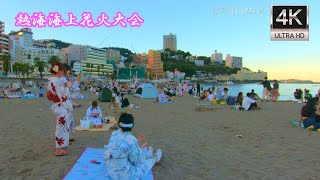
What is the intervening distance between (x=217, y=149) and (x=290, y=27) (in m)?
5.83

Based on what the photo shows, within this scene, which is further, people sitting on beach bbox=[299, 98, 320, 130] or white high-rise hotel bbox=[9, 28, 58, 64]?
white high-rise hotel bbox=[9, 28, 58, 64]

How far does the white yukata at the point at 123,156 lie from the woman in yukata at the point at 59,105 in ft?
6.48

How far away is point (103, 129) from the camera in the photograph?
844 cm

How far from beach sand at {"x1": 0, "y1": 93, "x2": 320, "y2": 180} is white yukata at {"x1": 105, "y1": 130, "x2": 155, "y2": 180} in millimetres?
894

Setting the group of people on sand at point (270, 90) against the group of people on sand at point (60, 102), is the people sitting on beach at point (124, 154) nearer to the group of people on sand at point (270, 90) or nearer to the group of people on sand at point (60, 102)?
the group of people on sand at point (60, 102)

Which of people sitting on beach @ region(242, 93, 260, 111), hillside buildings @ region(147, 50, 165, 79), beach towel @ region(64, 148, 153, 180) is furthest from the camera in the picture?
hillside buildings @ region(147, 50, 165, 79)

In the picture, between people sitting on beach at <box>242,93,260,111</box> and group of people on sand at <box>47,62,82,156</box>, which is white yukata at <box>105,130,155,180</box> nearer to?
group of people on sand at <box>47,62,82,156</box>

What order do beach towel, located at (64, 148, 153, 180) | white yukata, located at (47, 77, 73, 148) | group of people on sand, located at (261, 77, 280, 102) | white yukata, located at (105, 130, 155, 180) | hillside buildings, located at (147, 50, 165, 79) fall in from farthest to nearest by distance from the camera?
hillside buildings, located at (147, 50, 165, 79) → group of people on sand, located at (261, 77, 280, 102) → white yukata, located at (47, 77, 73, 148) → beach towel, located at (64, 148, 153, 180) → white yukata, located at (105, 130, 155, 180)

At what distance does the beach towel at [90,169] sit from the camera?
13.6ft

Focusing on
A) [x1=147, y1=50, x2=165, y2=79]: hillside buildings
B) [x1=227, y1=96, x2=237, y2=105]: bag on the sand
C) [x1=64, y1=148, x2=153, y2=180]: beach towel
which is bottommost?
[x1=64, y1=148, x2=153, y2=180]: beach towel

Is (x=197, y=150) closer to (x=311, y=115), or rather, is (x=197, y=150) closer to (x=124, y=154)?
(x=124, y=154)

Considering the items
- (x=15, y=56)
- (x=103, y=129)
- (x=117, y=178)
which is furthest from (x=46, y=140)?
(x=15, y=56)

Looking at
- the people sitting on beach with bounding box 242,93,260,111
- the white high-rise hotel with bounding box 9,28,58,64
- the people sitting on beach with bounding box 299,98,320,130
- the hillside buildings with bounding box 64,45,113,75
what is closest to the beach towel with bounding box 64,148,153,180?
the people sitting on beach with bounding box 299,98,320,130

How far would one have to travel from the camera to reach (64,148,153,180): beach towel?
13.6 feet
